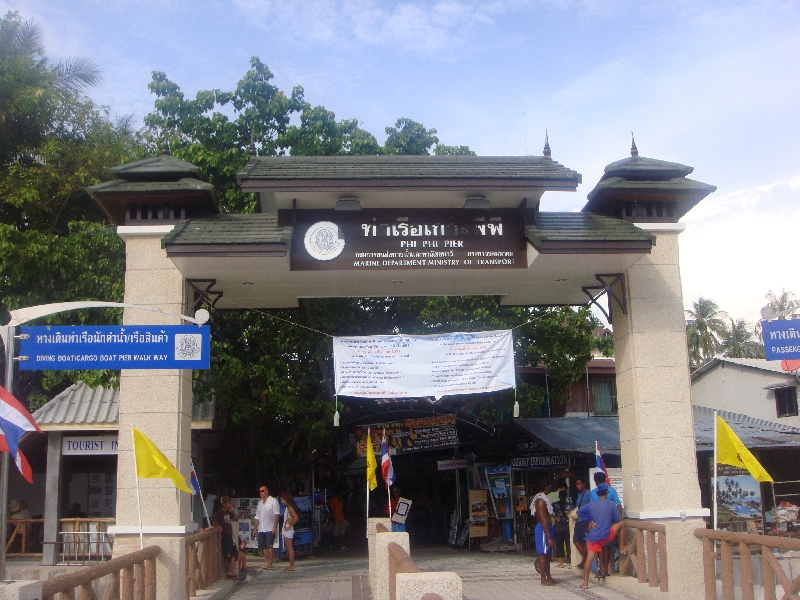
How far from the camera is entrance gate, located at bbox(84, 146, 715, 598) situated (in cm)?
1103

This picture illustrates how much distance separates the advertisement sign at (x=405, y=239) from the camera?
1159 cm

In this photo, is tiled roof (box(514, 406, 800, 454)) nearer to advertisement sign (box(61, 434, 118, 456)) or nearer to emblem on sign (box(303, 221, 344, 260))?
emblem on sign (box(303, 221, 344, 260))

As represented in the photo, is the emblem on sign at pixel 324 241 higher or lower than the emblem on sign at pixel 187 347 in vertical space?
higher

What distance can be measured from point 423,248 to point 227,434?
462 inches

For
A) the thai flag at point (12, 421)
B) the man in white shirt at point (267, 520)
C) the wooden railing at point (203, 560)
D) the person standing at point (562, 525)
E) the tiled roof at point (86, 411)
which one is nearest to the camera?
the thai flag at point (12, 421)

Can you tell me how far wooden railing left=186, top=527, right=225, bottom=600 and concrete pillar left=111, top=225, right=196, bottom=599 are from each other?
0.36 metres

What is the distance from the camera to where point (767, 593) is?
25.4ft

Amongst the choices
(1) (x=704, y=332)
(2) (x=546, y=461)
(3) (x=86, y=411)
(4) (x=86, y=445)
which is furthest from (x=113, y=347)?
(1) (x=704, y=332)

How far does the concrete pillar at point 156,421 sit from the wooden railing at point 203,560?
360mm

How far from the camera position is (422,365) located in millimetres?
A: 12125

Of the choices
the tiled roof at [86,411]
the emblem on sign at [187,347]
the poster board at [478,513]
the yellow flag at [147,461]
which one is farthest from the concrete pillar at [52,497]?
the poster board at [478,513]

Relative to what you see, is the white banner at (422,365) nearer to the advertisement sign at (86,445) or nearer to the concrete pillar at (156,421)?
the concrete pillar at (156,421)

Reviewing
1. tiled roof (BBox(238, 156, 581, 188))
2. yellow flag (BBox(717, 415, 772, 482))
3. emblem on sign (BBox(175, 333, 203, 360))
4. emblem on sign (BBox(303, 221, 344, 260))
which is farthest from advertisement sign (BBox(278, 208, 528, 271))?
yellow flag (BBox(717, 415, 772, 482))

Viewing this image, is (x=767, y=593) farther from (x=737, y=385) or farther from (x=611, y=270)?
(x=737, y=385)
